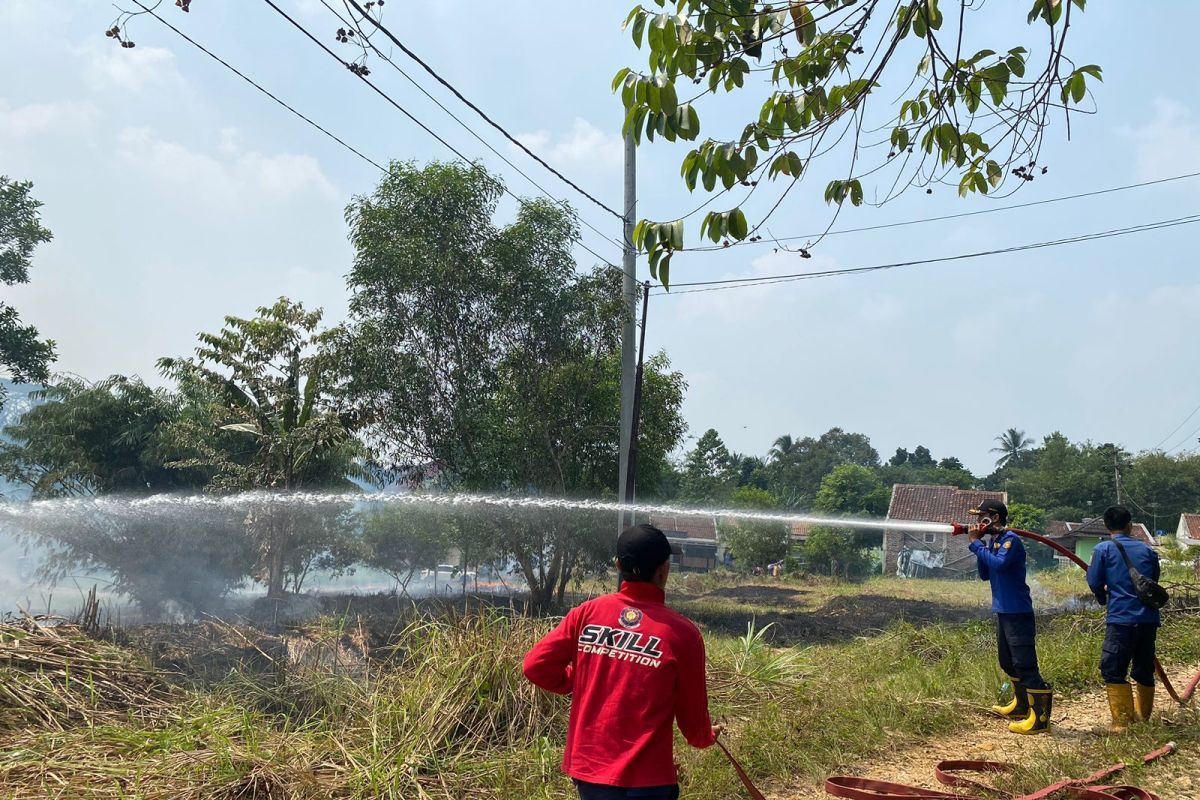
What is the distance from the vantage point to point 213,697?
Result: 7.92 m

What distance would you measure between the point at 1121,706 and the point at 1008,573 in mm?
1208

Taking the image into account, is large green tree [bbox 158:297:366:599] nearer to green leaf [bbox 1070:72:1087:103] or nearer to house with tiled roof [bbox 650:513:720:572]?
green leaf [bbox 1070:72:1087:103]

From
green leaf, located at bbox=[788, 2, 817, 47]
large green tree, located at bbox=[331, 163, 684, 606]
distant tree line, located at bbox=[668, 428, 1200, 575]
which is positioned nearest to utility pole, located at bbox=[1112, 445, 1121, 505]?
distant tree line, located at bbox=[668, 428, 1200, 575]

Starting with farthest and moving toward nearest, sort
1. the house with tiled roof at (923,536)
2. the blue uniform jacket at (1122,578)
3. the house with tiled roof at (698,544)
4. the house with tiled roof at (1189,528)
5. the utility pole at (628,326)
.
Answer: the house with tiled roof at (1189,528), the house with tiled roof at (698,544), the house with tiled roof at (923,536), the utility pole at (628,326), the blue uniform jacket at (1122,578)

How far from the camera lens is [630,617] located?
11.6ft

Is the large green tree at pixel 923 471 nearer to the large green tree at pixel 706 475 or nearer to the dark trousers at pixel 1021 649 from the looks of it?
the large green tree at pixel 706 475

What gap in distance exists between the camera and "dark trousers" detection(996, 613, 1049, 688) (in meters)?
7.02

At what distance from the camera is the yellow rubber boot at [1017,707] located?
723 cm

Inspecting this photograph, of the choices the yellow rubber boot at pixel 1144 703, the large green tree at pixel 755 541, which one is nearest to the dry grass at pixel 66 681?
the yellow rubber boot at pixel 1144 703

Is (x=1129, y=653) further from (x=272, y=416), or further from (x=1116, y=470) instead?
(x=1116, y=470)

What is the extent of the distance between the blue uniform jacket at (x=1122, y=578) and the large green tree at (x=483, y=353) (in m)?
12.4

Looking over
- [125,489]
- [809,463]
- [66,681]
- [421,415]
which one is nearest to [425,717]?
[66,681]

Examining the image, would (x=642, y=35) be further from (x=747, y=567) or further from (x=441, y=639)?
(x=747, y=567)

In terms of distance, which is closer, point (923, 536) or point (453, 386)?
point (453, 386)
